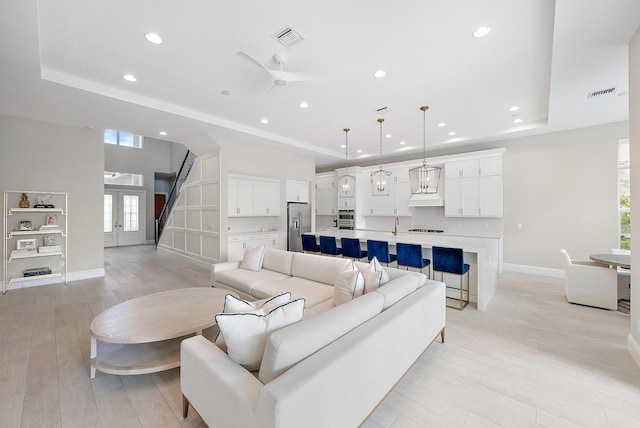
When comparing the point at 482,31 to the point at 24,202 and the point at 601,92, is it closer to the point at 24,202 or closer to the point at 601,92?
the point at 601,92

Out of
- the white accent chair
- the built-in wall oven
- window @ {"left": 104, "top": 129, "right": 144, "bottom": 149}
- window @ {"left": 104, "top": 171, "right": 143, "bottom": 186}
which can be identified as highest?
window @ {"left": 104, "top": 129, "right": 144, "bottom": 149}

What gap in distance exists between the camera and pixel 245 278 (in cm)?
369

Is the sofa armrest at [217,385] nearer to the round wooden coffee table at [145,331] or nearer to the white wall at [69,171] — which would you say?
the round wooden coffee table at [145,331]

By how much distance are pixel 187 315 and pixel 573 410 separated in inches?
123

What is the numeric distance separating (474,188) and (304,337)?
6.26m

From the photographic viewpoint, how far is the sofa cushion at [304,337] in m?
1.28

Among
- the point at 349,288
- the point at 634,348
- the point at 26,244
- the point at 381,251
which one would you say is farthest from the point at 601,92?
the point at 26,244

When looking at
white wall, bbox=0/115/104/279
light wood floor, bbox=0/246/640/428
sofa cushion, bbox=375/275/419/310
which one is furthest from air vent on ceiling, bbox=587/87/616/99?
white wall, bbox=0/115/104/279

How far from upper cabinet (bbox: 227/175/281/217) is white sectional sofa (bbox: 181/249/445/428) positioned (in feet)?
16.0

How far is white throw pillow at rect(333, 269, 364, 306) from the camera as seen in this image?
239 centimetres

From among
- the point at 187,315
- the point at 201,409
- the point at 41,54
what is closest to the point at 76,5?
the point at 41,54

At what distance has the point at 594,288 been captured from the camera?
3738 mm

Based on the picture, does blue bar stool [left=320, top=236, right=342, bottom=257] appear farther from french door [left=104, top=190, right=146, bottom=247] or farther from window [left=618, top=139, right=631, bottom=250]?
french door [left=104, top=190, right=146, bottom=247]

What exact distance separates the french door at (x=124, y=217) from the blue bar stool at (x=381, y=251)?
10.0 meters
